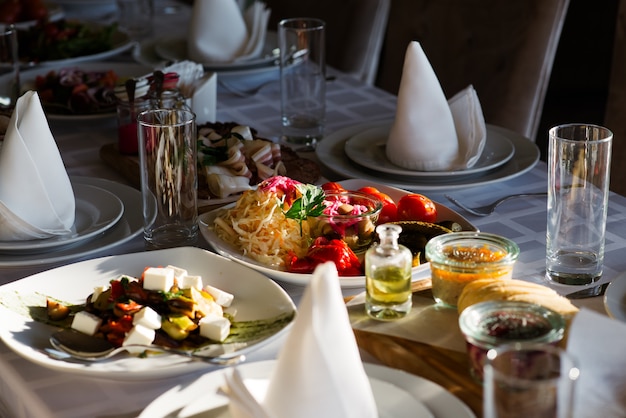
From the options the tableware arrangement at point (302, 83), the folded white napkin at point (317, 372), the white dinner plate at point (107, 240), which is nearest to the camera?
the folded white napkin at point (317, 372)

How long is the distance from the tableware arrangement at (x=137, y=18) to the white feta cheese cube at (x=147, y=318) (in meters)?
1.86

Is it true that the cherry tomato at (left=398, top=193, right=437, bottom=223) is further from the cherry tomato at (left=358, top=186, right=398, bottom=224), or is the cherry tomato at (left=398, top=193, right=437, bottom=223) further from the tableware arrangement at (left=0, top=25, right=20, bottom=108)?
the tableware arrangement at (left=0, top=25, right=20, bottom=108)

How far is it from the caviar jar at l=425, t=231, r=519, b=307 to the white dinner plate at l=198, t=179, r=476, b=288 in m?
0.06

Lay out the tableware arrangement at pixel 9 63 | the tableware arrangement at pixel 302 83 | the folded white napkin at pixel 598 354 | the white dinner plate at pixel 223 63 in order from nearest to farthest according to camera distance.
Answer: the folded white napkin at pixel 598 354 < the tableware arrangement at pixel 302 83 < the tableware arrangement at pixel 9 63 < the white dinner plate at pixel 223 63

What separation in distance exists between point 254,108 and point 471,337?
131 centimetres

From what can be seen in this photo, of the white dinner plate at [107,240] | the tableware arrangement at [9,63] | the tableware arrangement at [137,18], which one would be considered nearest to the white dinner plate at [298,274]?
the white dinner plate at [107,240]

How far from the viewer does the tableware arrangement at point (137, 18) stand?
2.76 m

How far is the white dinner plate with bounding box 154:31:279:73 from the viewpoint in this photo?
2.31 m

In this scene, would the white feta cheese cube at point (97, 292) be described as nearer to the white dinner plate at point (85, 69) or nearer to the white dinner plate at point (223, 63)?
the white dinner plate at point (85, 69)

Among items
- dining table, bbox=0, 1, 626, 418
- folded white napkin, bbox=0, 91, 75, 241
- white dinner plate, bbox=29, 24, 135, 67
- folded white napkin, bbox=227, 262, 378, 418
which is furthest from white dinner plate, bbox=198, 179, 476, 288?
white dinner plate, bbox=29, 24, 135, 67

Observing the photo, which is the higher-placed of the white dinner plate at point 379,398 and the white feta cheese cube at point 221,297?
the white dinner plate at point 379,398

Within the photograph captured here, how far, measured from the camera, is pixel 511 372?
0.69 meters

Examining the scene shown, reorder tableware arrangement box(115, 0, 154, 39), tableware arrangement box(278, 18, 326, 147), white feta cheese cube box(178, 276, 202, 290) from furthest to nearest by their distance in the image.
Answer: tableware arrangement box(115, 0, 154, 39), tableware arrangement box(278, 18, 326, 147), white feta cheese cube box(178, 276, 202, 290)

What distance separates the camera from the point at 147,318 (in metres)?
1.03
